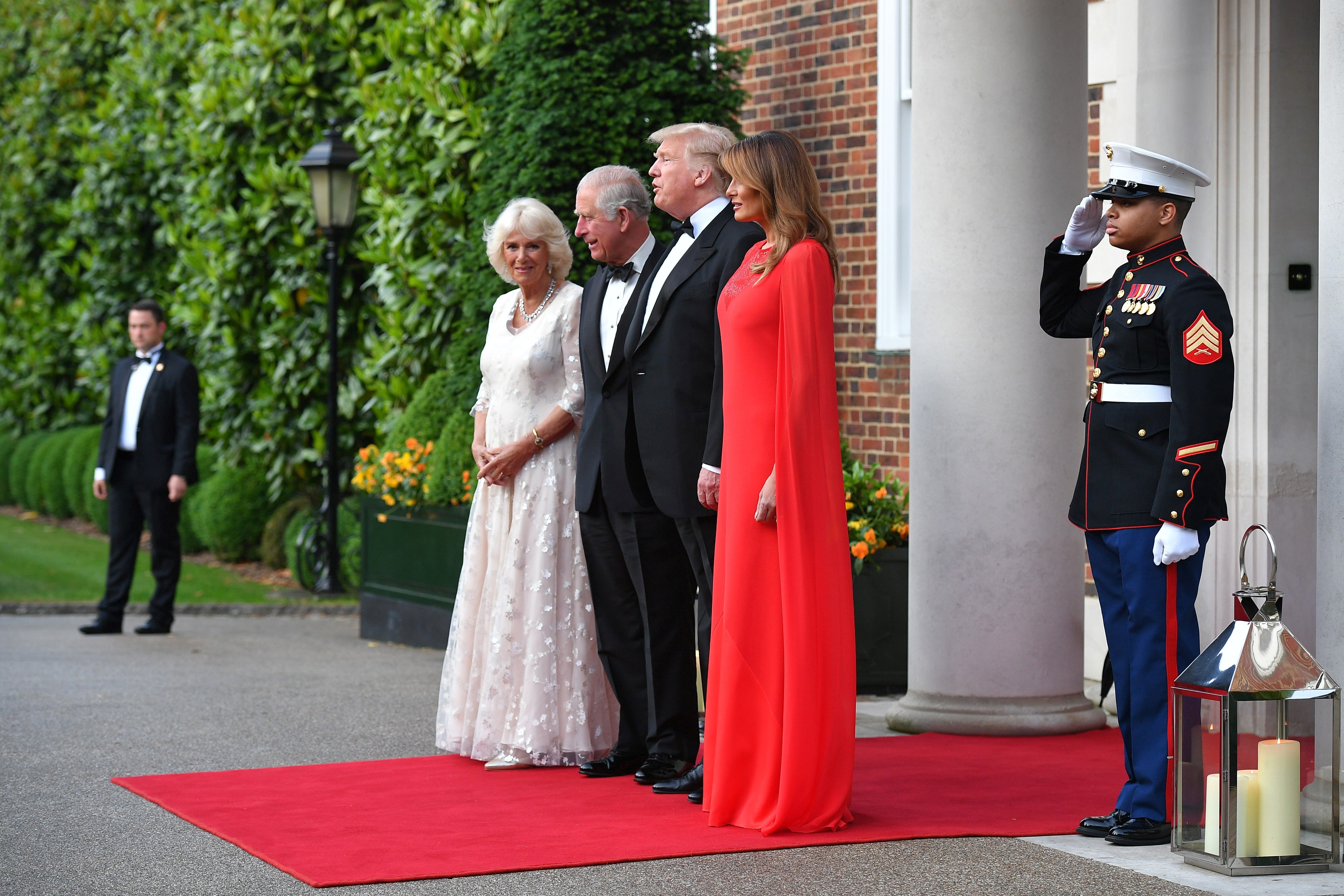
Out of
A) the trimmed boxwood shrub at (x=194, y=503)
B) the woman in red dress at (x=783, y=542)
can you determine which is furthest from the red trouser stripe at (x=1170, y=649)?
the trimmed boxwood shrub at (x=194, y=503)

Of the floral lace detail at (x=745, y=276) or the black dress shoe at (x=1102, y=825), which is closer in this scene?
the black dress shoe at (x=1102, y=825)

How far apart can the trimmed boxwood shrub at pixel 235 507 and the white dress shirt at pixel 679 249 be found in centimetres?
1004

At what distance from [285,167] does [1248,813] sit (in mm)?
11301

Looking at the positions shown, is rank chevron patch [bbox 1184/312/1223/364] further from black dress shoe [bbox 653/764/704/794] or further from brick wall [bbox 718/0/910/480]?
brick wall [bbox 718/0/910/480]

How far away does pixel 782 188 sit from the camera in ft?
16.3

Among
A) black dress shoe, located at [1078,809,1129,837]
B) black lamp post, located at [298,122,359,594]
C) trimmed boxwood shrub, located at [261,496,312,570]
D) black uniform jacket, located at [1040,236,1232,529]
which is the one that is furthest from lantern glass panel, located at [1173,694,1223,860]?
trimmed boxwood shrub, located at [261,496,312,570]

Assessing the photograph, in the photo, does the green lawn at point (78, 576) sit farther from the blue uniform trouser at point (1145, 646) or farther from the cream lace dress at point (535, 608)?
the blue uniform trouser at point (1145, 646)

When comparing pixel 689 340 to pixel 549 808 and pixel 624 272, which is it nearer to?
pixel 624 272

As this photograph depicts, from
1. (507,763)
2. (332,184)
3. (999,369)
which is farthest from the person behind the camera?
(332,184)

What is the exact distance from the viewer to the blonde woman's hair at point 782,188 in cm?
496

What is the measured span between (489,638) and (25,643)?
188 inches

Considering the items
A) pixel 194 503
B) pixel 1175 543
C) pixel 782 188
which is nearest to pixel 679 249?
pixel 782 188

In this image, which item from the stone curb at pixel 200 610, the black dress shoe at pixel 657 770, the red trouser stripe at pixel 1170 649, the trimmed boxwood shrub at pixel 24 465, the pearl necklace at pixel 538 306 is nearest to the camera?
the red trouser stripe at pixel 1170 649

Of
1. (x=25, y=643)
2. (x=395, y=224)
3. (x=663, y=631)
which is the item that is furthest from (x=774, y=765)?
(x=395, y=224)
